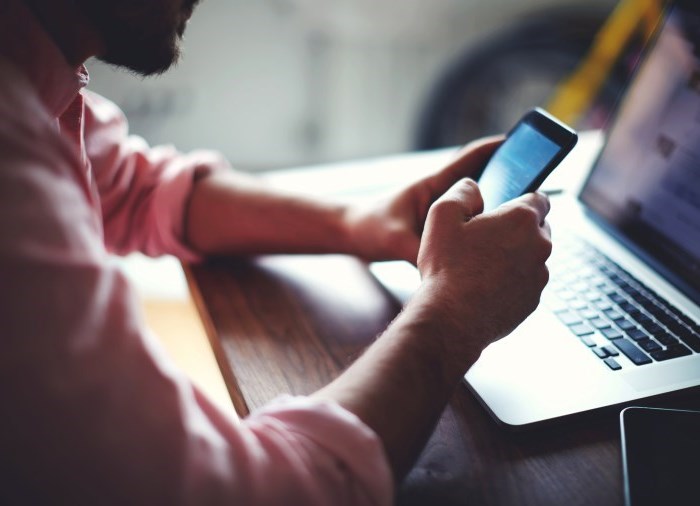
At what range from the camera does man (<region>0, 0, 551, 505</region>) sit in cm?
37

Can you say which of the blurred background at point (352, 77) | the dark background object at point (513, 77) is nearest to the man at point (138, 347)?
the blurred background at point (352, 77)

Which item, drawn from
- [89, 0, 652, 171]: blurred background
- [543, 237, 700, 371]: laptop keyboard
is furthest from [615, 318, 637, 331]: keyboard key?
[89, 0, 652, 171]: blurred background

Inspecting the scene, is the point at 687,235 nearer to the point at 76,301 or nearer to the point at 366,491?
the point at 366,491

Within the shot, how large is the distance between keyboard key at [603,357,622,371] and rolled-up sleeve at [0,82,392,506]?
26 cm

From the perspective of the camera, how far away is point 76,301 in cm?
39

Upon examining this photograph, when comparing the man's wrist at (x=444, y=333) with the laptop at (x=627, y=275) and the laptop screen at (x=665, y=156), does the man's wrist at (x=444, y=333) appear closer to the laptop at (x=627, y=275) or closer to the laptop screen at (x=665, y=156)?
the laptop at (x=627, y=275)

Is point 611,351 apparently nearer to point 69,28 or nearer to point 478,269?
point 478,269

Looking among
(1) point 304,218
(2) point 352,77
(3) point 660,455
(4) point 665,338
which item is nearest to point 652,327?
(4) point 665,338

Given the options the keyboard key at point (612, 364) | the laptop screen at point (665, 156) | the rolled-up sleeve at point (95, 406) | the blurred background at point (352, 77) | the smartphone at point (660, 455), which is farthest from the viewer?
the blurred background at point (352, 77)

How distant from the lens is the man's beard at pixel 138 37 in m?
0.59

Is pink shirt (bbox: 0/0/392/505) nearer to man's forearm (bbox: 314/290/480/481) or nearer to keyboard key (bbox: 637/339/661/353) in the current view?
man's forearm (bbox: 314/290/480/481)

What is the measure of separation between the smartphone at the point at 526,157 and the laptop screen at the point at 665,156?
16 centimetres

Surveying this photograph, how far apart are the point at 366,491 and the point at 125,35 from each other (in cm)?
Answer: 48

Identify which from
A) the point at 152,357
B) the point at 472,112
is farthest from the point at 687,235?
the point at 472,112
